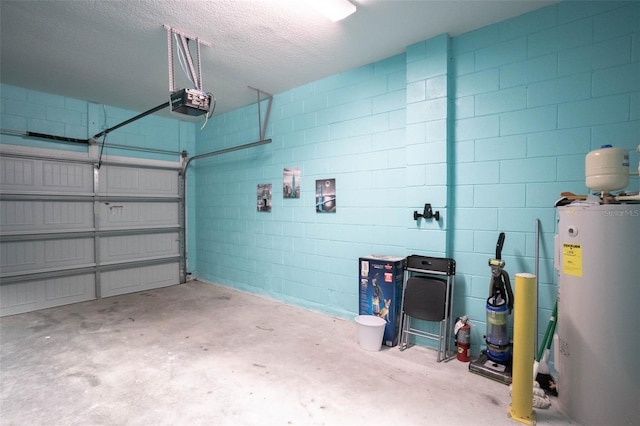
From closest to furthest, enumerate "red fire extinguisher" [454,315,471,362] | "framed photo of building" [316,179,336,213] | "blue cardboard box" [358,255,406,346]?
"red fire extinguisher" [454,315,471,362], "blue cardboard box" [358,255,406,346], "framed photo of building" [316,179,336,213]

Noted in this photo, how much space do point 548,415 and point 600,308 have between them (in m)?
0.80

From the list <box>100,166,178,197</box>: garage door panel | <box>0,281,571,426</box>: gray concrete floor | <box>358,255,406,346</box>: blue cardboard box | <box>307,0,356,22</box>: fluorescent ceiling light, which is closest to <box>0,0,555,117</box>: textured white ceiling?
<box>307,0,356,22</box>: fluorescent ceiling light

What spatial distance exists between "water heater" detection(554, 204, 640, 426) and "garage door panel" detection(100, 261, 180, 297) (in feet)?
19.2

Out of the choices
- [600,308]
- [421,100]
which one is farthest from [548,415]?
[421,100]

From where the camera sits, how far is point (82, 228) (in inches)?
Answer: 195

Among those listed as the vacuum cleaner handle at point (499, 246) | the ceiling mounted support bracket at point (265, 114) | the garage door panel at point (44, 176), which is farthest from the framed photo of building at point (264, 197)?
the vacuum cleaner handle at point (499, 246)

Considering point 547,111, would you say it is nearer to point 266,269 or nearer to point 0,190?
point 266,269

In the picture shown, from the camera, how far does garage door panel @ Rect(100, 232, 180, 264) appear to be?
5211 mm

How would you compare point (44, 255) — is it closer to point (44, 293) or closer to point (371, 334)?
point (44, 293)

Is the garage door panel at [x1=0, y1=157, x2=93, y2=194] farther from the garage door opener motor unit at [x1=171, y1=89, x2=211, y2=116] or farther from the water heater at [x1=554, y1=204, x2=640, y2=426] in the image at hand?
the water heater at [x1=554, y1=204, x2=640, y2=426]

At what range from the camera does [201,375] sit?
2646 millimetres

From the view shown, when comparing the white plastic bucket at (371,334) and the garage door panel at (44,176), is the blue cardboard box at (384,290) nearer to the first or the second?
the white plastic bucket at (371,334)

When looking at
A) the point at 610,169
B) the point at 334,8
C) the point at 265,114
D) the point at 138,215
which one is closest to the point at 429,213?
the point at 610,169

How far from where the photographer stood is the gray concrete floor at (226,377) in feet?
6.98
